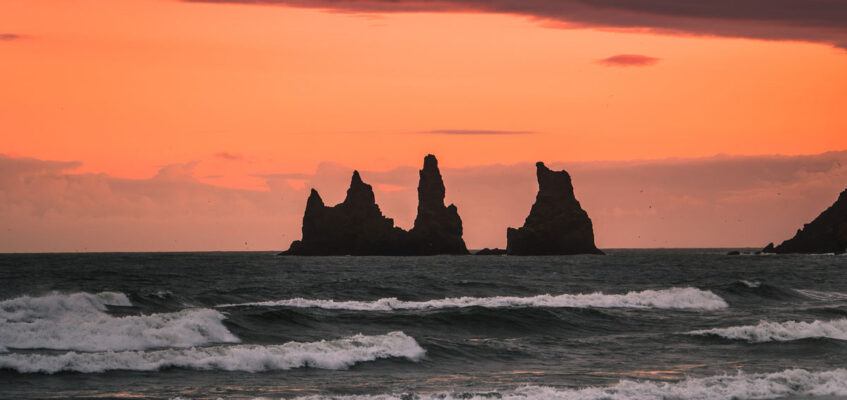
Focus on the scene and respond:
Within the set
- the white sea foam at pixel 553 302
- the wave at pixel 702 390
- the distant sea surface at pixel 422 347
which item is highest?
the white sea foam at pixel 553 302

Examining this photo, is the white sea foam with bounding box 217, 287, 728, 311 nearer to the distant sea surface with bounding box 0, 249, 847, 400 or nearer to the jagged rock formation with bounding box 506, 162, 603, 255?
the distant sea surface with bounding box 0, 249, 847, 400

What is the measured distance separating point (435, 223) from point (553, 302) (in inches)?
4784

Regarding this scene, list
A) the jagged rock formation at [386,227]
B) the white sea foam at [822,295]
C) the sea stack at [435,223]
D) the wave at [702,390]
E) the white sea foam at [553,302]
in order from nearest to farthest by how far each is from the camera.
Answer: the wave at [702,390], the white sea foam at [553,302], the white sea foam at [822,295], the sea stack at [435,223], the jagged rock formation at [386,227]

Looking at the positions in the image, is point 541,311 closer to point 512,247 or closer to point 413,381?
point 413,381

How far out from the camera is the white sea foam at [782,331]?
116ft

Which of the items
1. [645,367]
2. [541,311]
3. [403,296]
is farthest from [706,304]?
[645,367]

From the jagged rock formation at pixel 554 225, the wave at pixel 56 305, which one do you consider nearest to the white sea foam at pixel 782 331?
the wave at pixel 56 305

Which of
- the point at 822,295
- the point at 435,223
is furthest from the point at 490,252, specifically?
the point at 822,295

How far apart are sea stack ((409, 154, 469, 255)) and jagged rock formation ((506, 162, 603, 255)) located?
11183 millimetres

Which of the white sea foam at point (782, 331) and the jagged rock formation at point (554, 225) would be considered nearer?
the white sea foam at point (782, 331)

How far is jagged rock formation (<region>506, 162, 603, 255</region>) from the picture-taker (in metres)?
165

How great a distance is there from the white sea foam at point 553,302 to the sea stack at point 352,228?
119 meters

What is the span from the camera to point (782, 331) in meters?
35.7

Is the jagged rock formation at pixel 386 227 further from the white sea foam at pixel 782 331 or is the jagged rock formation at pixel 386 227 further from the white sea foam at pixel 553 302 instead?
the white sea foam at pixel 782 331
